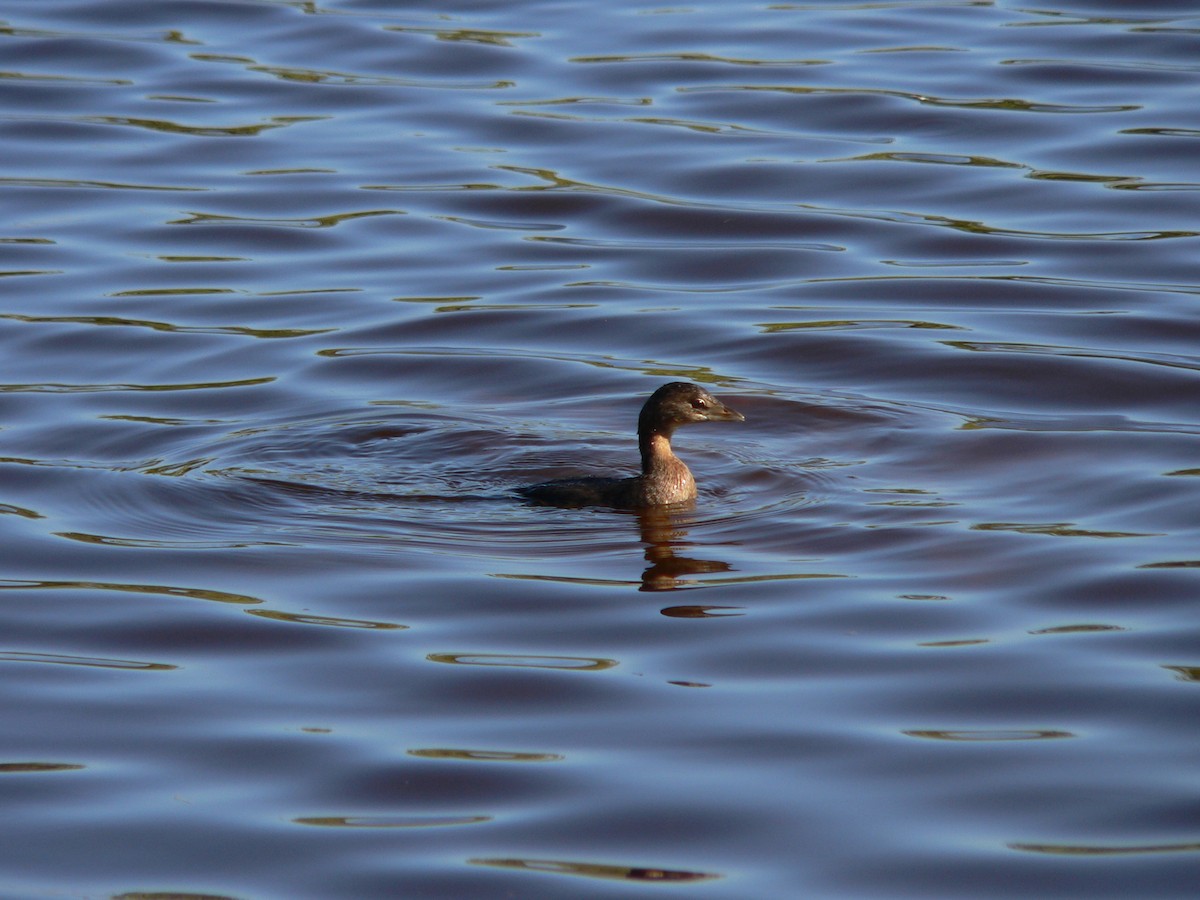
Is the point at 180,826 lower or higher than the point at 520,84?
lower

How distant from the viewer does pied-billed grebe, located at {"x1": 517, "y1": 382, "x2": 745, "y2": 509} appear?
930 centimetres

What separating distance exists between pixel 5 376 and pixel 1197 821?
313 inches

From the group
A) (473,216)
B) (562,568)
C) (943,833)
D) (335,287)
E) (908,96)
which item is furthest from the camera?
(908,96)

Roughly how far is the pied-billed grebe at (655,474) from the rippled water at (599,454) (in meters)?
0.12

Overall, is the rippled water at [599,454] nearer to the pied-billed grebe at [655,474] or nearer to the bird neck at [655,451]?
the pied-billed grebe at [655,474]

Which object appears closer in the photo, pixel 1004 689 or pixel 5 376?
pixel 1004 689

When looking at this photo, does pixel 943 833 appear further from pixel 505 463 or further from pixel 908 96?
pixel 908 96

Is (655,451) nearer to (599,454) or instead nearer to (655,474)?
(655,474)

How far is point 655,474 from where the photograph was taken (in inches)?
368

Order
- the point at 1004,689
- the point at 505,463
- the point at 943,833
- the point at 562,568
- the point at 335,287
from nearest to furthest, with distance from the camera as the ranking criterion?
1. the point at 943,833
2. the point at 1004,689
3. the point at 562,568
4. the point at 505,463
5. the point at 335,287

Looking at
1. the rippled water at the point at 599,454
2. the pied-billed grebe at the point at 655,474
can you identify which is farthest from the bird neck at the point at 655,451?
the rippled water at the point at 599,454

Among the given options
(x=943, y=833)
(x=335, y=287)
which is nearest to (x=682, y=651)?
(x=943, y=833)

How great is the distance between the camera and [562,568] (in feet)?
27.2

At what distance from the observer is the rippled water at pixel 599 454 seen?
5.85 m
